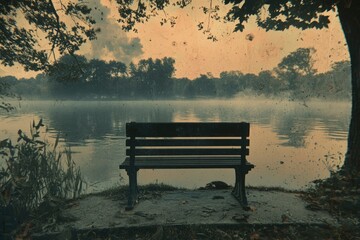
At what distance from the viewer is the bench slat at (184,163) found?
513cm

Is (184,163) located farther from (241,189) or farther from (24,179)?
(24,179)

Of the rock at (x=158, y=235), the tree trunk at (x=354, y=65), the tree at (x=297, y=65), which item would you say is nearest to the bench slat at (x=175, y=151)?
the rock at (x=158, y=235)

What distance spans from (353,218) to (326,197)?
2.66 ft

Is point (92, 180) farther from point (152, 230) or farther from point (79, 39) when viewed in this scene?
point (152, 230)

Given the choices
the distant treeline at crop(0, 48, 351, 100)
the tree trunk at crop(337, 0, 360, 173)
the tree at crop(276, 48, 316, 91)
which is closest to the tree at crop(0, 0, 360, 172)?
the tree trunk at crop(337, 0, 360, 173)

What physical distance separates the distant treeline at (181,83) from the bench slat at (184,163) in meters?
53.0

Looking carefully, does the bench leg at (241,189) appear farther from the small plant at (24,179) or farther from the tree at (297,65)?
the tree at (297,65)

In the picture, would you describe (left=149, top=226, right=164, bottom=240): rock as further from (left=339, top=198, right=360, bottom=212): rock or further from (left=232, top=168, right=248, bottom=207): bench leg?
(left=339, top=198, right=360, bottom=212): rock

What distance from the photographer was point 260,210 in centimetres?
516

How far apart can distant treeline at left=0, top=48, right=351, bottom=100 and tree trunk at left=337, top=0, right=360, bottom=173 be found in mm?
52684

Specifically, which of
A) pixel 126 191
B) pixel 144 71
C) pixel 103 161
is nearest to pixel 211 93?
pixel 144 71

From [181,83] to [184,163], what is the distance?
128 m

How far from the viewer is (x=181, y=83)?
132000mm

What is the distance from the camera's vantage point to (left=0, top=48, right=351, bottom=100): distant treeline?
8000 centimetres
